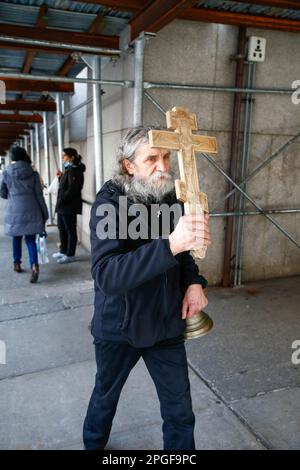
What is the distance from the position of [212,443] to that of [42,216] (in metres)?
3.88

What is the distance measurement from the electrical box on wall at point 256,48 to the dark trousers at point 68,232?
3.38m

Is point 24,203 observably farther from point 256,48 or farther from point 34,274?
point 256,48

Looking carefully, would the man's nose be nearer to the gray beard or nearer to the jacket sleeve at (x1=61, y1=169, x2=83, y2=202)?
the gray beard

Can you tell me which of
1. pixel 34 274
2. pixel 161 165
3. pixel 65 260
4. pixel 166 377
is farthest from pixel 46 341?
pixel 65 260

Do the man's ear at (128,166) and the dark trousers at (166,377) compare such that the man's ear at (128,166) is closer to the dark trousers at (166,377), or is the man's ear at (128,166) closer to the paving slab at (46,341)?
the dark trousers at (166,377)

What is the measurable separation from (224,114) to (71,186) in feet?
8.14

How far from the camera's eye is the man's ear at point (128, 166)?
1.86 m

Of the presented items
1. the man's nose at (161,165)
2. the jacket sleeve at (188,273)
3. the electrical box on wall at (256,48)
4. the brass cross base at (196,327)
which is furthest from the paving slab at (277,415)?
the electrical box on wall at (256,48)

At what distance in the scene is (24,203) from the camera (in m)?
5.38

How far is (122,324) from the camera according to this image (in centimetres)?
188

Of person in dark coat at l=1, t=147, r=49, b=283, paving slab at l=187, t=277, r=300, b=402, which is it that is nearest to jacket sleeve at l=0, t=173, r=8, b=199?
person in dark coat at l=1, t=147, r=49, b=283

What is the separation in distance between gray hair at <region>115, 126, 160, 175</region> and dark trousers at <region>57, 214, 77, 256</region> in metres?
4.50
